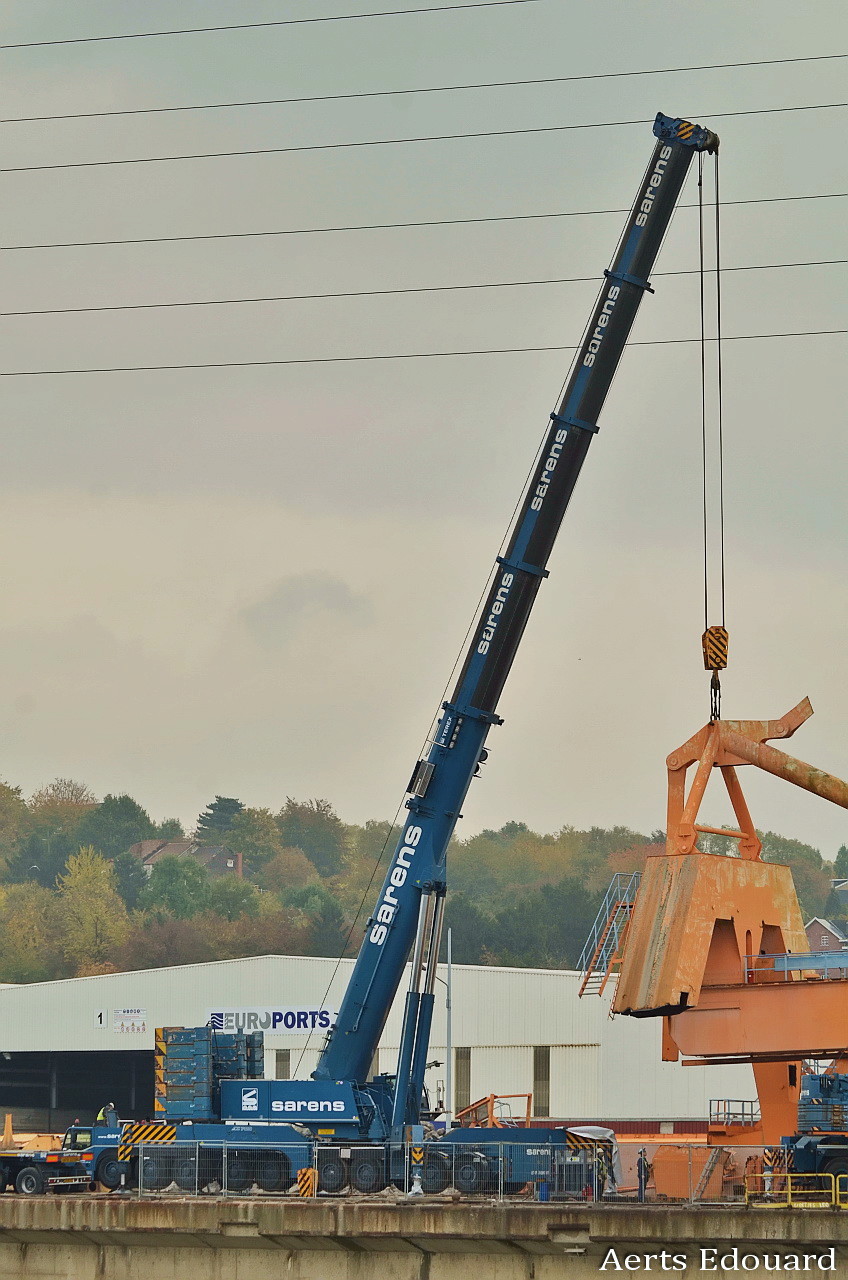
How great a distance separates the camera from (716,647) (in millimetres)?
36781

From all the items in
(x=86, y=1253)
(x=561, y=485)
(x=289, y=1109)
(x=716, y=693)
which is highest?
(x=561, y=485)

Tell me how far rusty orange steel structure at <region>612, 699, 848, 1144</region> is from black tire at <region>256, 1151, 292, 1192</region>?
775 centimetres

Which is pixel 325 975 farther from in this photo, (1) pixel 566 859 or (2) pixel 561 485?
→ (1) pixel 566 859

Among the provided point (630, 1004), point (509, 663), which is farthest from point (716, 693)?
point (630, 1004)

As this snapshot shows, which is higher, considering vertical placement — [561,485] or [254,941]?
[561,485]

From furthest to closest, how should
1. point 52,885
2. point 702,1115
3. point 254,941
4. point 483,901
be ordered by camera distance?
point 52,885 < point 483,901 < point 254,941 < point 702,1115

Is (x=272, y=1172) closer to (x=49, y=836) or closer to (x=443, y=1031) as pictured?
(x=443, y=1031)

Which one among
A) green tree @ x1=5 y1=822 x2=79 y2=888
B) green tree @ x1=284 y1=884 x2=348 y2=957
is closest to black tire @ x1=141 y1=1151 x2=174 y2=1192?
green tree @ x1=284 y1=884 x2=348 y2=957

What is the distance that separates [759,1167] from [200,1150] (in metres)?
11.6

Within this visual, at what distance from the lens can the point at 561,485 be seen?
125 ft

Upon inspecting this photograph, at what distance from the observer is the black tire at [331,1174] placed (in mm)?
35281

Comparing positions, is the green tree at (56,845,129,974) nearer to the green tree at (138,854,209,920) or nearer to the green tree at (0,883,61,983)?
the green tree at (0,883,61,983)

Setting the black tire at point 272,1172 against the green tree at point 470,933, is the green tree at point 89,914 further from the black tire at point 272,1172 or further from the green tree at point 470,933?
the black tire at point 272,1172

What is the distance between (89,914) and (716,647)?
12939 cm
